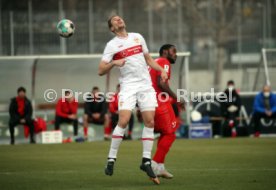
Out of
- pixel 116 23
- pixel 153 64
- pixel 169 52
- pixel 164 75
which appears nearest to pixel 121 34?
pixel 116 23

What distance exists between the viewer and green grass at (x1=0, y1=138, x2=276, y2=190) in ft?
37.7

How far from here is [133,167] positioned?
46.7 feet

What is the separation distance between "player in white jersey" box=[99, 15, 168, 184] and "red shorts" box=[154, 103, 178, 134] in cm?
43

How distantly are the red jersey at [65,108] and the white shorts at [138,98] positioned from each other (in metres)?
12.1

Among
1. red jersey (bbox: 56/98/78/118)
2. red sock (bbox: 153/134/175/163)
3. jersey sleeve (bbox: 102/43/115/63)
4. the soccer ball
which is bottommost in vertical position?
red sock (bbox: 153/134/175/163)

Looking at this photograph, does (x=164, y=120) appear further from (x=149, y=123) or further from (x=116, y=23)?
(x=116, y=23)

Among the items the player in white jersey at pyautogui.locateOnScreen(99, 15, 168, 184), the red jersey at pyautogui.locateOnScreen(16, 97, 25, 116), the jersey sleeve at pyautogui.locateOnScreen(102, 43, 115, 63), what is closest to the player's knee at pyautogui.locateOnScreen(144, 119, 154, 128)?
the player in white jersey at pyautogui.locateOnScreen(99, 15, 168, 184)

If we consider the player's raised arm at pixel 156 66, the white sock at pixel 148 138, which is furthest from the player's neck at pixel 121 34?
the white sock at pixel 148 138

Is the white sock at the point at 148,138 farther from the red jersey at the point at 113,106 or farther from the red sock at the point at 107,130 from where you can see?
the red sock at the point at 107,130

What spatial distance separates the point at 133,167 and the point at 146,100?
2679 millimetres

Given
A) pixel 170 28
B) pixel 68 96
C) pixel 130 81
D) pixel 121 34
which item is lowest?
pixel 68 96

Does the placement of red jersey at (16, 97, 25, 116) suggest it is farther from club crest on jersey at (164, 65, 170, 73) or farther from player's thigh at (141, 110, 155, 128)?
player's thigh at (141, 110, 155, 128)

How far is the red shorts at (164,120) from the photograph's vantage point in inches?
484

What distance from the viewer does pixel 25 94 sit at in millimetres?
24141
